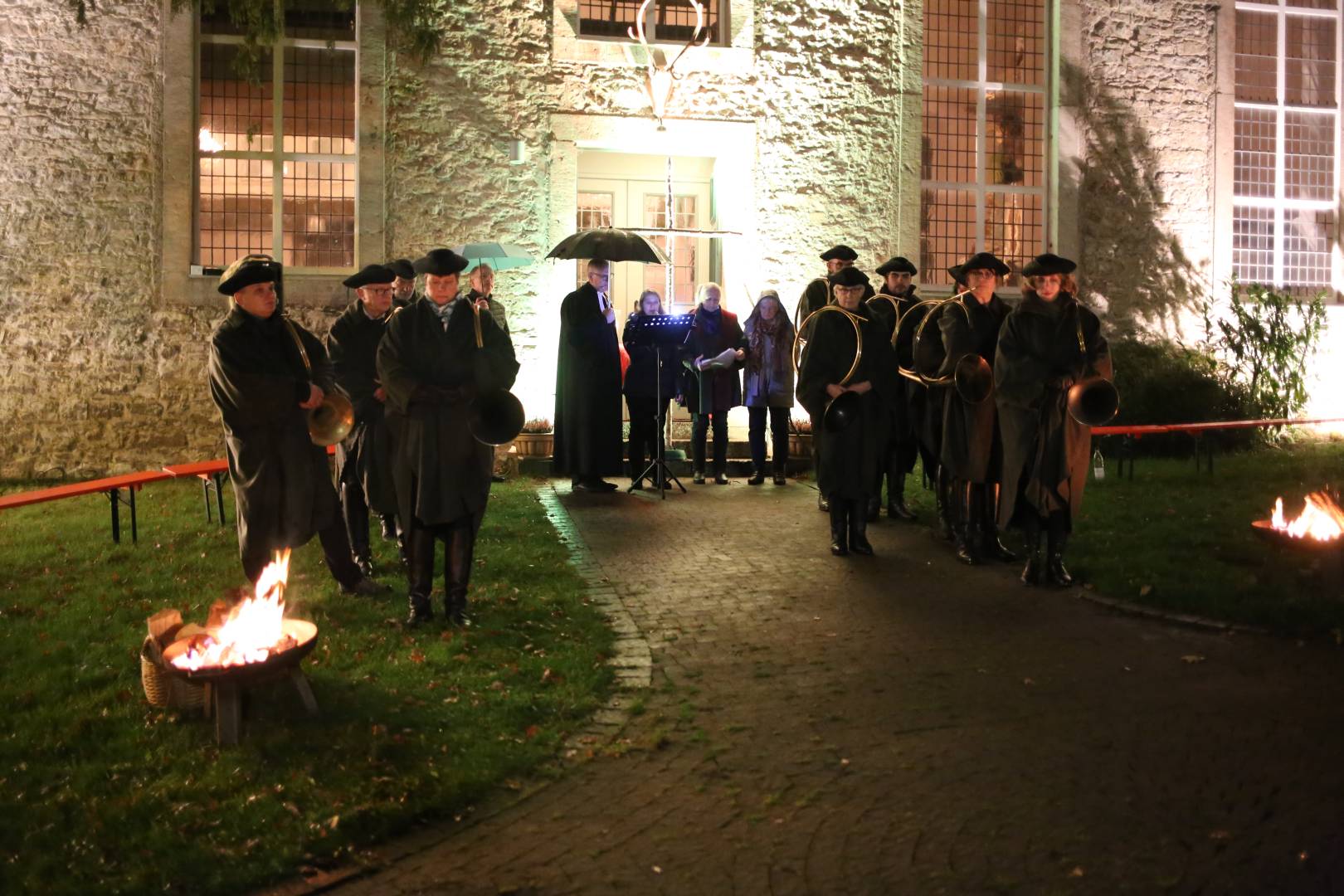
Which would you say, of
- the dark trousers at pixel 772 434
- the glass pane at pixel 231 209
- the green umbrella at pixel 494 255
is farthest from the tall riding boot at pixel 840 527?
the glass pane at pixel 231 209

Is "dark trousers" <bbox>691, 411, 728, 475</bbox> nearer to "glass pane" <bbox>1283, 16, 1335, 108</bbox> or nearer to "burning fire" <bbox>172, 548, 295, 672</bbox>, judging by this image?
"burning fire" <bbox>172, 548, 295, 672</bbox>

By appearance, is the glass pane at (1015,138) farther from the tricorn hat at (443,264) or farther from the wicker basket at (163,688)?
the wicker basket at (163,688)

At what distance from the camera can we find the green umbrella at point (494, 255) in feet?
40.9

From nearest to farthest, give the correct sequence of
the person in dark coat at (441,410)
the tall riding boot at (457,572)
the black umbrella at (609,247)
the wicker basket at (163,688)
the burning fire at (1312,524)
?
the wicker basket at (163,688) → the person in dark coat at (441,410) → the tall riding boot at (457,572) → the burning fire at (1312,524) → the black umbrella at (609,247)

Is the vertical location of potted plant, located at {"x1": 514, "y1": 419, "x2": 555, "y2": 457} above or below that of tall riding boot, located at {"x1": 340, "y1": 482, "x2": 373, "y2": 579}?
above

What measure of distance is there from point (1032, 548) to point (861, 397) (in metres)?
1.51

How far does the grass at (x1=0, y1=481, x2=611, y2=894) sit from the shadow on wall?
9.74 m

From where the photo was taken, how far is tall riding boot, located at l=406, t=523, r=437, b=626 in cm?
622

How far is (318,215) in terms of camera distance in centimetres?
1323

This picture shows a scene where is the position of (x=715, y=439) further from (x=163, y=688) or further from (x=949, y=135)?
(x=163, y=688)

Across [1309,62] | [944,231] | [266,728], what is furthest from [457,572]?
[1309,62]

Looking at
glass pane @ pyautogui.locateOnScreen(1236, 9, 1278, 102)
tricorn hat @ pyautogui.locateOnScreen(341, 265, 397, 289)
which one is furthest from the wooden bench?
glass pane @ pyautogui.locateOnScreen(1236, 9, 1278, 102)

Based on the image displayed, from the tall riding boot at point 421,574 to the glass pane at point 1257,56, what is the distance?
44.1 feet

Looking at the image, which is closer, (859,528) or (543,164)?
(859,528)
